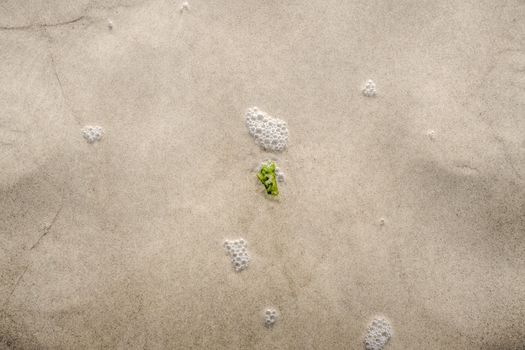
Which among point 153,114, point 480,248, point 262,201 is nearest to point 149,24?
point 153,114

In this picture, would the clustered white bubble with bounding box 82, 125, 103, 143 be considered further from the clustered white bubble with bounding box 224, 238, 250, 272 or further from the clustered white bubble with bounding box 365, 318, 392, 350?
the clustered white bubble with bounding box 365, 318, 392, 350

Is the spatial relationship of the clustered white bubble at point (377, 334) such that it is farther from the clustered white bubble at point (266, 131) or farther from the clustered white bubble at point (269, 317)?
the clustered white bubble at point (266, 131)

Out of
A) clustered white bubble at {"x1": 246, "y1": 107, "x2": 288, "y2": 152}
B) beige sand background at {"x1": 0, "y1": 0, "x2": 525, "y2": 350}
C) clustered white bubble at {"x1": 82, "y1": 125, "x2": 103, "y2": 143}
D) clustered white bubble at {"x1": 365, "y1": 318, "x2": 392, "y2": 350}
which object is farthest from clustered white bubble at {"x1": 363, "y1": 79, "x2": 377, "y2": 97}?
clustered white bubble at {"x1": 82, "y1": 125, "x2": 103, "y2": 143}

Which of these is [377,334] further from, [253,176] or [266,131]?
[266,131]

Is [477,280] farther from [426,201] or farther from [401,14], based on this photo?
[401,14]

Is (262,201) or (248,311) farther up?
(262,201)

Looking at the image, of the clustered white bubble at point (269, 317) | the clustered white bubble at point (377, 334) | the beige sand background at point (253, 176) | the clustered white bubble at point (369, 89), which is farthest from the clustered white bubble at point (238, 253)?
the clustered white bubble at point (369, 89)
